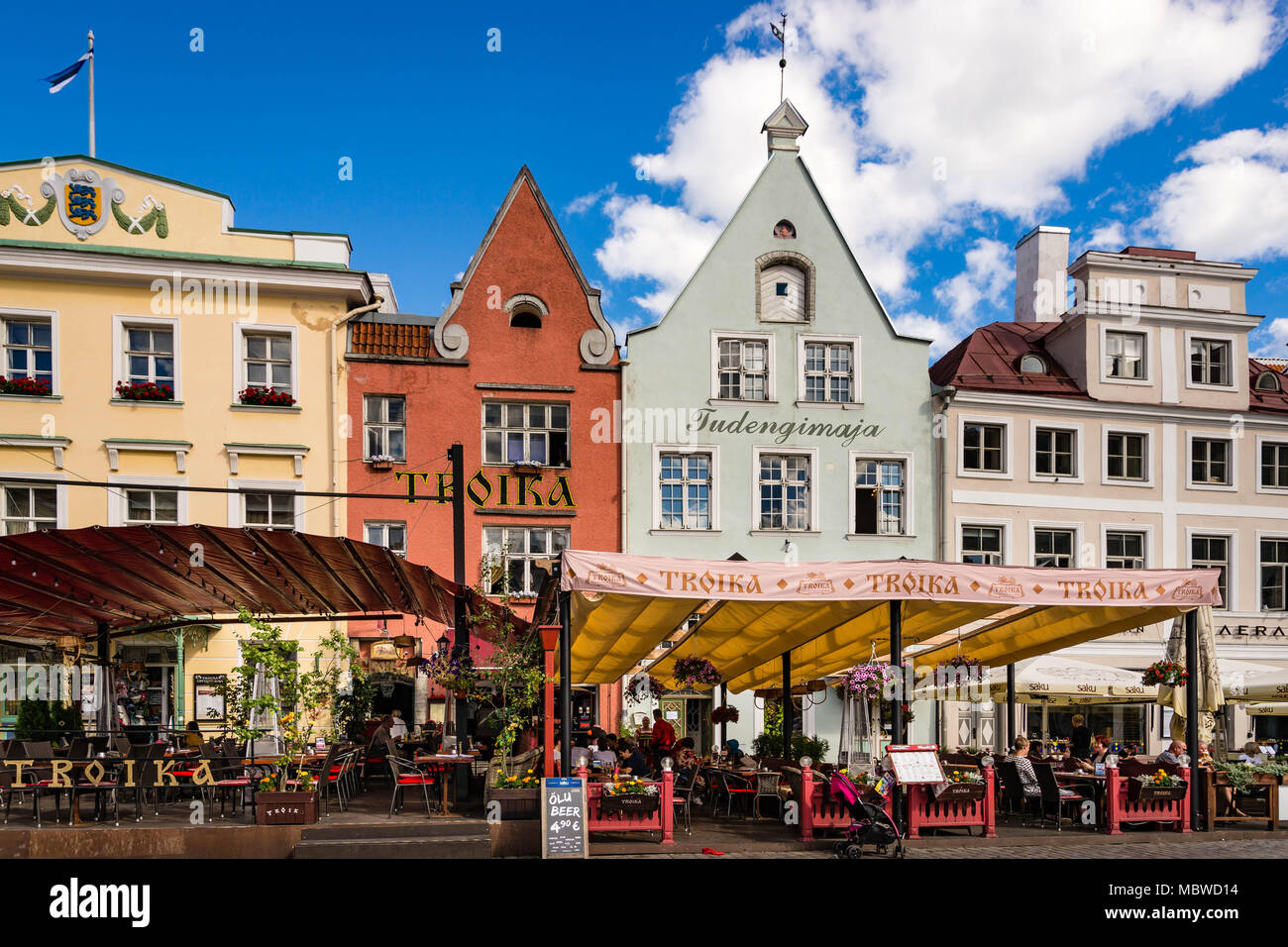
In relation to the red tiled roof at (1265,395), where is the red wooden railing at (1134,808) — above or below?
below

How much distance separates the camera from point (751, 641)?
19.4 m

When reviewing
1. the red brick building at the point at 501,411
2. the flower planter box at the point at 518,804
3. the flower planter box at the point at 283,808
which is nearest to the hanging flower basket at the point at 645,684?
the red brick building at the point at 501,411

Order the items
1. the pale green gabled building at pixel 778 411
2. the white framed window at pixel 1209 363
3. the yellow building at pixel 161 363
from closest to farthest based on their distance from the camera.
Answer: the yellow building at pixel 161 363 < the pale green gabled building at pixel 778 411 < the white framed window at pixel 1209 363

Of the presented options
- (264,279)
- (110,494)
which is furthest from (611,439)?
(110,494)

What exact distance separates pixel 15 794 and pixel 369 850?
7023 millimetres

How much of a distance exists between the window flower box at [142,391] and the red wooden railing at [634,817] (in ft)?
51.6

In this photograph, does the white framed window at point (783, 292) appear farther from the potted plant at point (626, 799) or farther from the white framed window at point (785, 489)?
the potted plant at point (626, 799)

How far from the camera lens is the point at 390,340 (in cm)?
2592

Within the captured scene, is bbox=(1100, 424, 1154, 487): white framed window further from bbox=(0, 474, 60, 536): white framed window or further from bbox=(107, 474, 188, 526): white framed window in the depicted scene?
bbox=(0, 474, 60, 536): white framed window

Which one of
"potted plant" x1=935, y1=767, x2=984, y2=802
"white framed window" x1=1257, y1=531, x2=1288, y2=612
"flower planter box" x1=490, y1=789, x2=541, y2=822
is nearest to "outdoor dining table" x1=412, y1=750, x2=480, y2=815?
"flower planter box" x1=490, y1=789, x2=541, y2=822

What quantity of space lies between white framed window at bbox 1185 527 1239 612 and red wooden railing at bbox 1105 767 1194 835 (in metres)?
14.9

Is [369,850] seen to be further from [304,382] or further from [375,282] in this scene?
[375,282]

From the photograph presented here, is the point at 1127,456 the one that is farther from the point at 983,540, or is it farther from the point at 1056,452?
the point at 983,540

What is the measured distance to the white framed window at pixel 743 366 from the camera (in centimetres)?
2697
